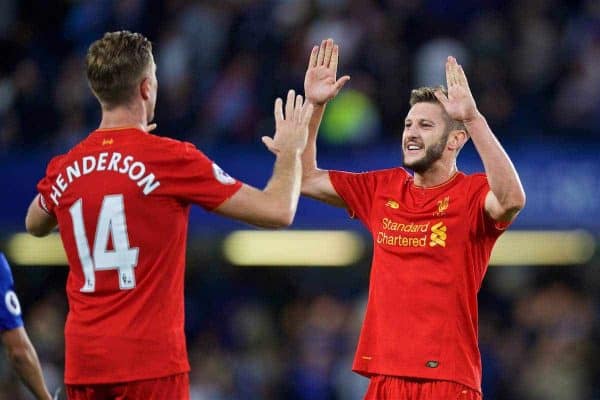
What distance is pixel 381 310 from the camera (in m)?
5.81

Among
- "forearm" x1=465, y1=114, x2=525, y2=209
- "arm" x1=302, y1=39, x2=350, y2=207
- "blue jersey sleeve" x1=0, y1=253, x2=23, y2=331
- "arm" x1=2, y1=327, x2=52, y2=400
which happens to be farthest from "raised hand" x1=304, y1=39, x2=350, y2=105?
"arm" x1=2, y1=327, x2=52, y2=400

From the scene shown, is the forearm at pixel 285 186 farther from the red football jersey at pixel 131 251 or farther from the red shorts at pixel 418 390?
the red shorts at pixel 418 390

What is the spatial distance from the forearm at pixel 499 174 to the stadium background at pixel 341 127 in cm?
602

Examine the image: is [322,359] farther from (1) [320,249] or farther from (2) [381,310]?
(2) [381,310]

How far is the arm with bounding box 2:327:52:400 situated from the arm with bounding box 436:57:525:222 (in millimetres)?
2305

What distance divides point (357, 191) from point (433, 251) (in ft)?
2.04

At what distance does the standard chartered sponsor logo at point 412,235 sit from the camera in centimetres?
580

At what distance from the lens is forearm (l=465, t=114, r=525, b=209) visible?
5566 mm

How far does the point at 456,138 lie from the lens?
6.14 metres

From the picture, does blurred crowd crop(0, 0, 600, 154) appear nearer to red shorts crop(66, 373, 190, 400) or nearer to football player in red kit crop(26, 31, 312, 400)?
football player in red kit crop(26, 31, 312, 400)

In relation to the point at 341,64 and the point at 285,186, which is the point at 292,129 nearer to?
the point at 285,186

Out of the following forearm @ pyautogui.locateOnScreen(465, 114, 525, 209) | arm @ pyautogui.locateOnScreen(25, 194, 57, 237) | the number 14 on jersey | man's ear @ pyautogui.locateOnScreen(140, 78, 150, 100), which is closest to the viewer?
the number 14 on jersey

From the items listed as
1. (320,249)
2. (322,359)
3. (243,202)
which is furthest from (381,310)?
(320,249)

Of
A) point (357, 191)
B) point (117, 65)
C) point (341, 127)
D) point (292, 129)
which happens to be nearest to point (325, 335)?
point (341, 127)
